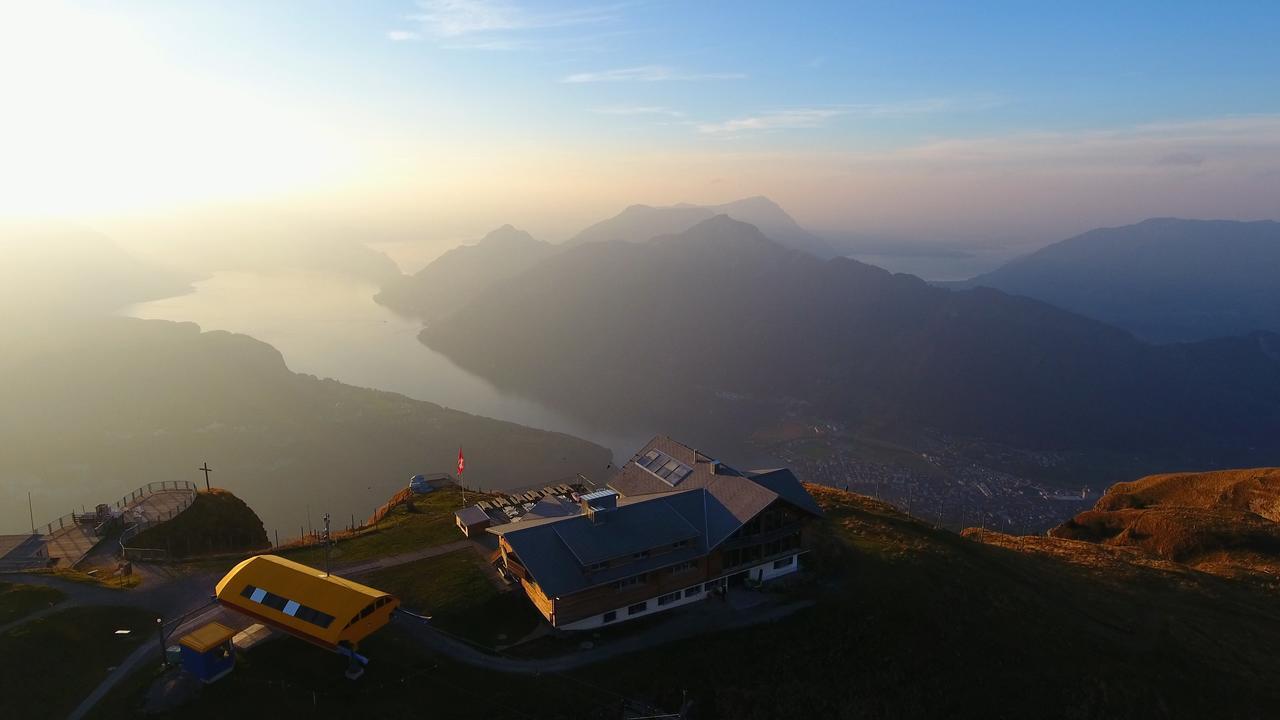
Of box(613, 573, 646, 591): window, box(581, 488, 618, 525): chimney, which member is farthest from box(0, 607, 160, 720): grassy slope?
box(613, 573, 646, 591): window

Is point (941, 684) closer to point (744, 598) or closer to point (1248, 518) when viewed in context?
point (744, 598)

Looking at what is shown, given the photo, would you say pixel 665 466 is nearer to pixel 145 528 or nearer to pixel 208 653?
pixel 208 653

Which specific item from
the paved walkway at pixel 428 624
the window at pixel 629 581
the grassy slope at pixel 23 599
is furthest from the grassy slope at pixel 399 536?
the window at pixel 629 581

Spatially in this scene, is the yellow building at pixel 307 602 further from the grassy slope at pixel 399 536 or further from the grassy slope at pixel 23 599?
the grassy slope at pixel 23 599

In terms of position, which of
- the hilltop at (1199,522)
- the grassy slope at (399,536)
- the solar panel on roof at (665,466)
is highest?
the solar panel on roof at (665,466)

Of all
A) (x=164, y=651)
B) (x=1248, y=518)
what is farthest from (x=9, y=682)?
(x=1248, y=518)

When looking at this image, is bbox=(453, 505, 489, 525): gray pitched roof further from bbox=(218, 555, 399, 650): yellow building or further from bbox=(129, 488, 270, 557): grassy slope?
bbox=(129, 488, 270, 557): grassy slope
